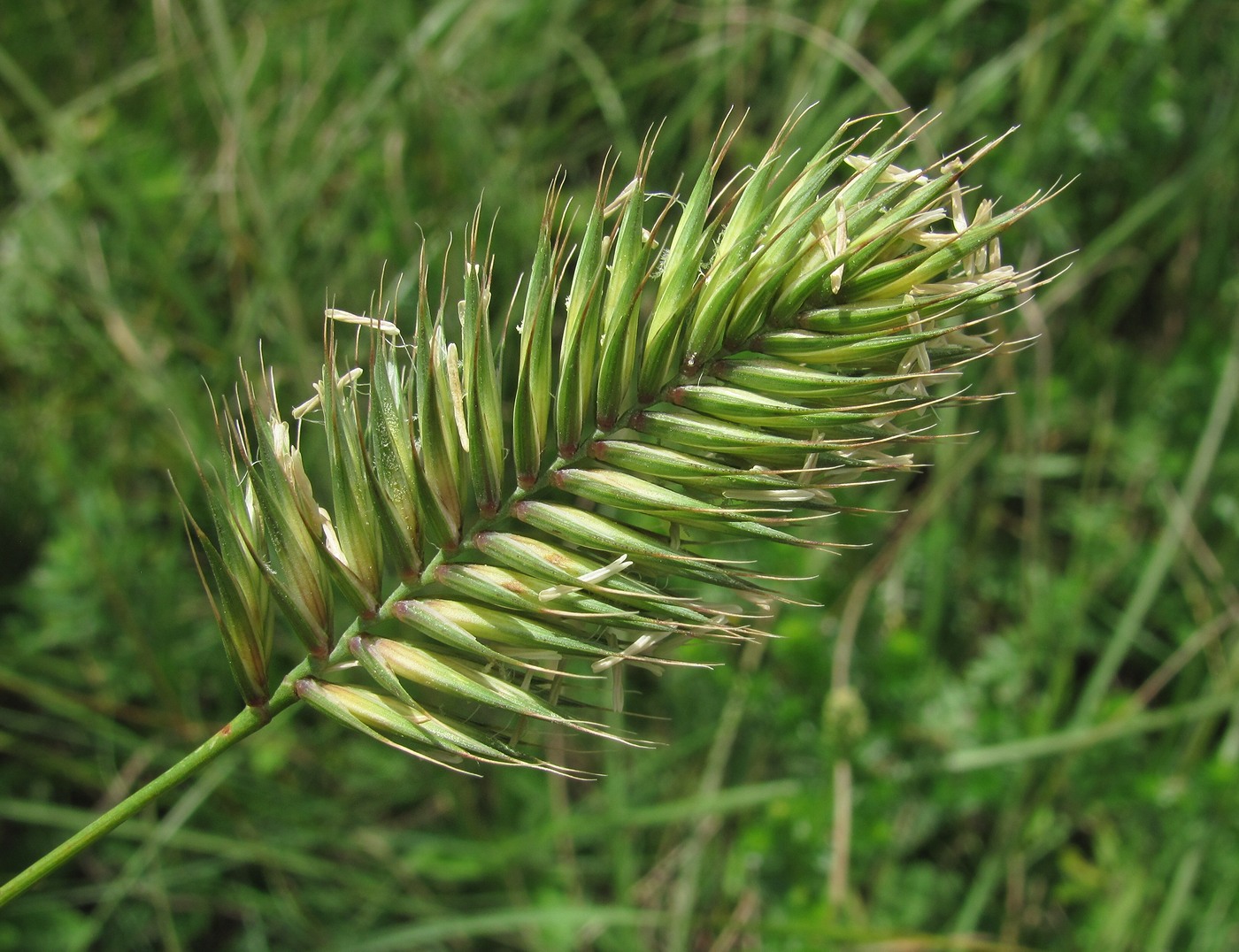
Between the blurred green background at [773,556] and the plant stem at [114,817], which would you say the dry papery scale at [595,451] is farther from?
the blurred green background at [773,556]

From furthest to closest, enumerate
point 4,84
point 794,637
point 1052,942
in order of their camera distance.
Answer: point 4,84 → point 1052,942 → point 794,637

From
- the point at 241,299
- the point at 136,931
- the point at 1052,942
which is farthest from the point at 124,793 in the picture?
the point at 1052,942

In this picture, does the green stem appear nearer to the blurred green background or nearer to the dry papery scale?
the dry papery scale

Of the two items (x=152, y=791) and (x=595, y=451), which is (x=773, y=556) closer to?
(x=595, y=451)

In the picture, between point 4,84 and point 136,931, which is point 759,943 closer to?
point 136,931

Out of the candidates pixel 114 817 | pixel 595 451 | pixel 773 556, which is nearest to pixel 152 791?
pixel 114 817
